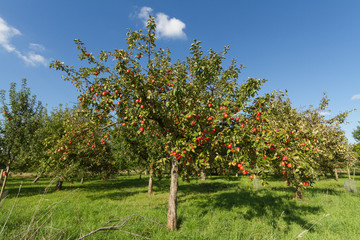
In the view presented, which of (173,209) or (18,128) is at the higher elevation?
(18,128)

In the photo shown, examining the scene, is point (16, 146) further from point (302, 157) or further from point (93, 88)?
point (302, 157)

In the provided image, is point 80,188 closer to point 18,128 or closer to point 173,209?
point 18,128

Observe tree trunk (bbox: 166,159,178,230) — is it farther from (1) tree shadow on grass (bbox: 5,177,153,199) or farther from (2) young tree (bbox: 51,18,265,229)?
(1) tree shadow on grass (bbox: 5,177,153,199)

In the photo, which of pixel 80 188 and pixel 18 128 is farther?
pixel 80 188

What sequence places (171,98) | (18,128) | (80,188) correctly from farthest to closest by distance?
(80,188) < (18,128) < (171,98)

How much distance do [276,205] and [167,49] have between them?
11.6 metres

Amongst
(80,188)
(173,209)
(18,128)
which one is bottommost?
(80,188)

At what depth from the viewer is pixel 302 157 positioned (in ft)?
16.8

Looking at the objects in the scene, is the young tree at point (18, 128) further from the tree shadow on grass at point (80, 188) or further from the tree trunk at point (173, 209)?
the tree trunk at point (173, 209)

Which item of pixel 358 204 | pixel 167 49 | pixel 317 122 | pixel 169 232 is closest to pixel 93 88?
pixel 167 49

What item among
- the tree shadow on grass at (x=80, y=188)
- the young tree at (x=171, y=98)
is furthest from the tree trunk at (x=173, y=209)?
the tree shadow on grass at (x=80, y=188)

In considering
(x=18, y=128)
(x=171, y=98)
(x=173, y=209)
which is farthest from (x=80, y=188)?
(x=171, y=98)

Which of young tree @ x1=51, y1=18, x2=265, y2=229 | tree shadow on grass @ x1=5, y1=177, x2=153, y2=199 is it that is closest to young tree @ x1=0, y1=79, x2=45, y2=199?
tree shadow on grass @ x1=5, y1=177, x2=153, y2=199

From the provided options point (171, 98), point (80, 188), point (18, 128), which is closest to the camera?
point (171, 98)
